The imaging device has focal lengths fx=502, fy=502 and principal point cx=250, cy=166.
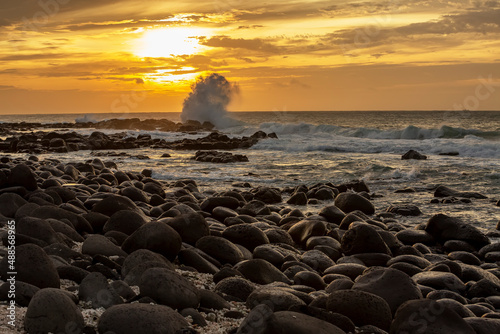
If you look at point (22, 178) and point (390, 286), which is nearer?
point (390, 286)

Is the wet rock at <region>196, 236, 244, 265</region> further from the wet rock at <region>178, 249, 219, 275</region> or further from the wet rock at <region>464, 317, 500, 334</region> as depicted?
the wet rock at <region>464, 317, 500, 334</region>

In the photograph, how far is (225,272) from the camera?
16.3 feet

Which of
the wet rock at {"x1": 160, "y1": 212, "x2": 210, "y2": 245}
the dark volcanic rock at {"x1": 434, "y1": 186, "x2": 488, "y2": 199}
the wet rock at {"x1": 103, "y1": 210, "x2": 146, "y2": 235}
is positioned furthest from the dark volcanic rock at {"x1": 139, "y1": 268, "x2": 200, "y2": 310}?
the dark volcanic rock at {"x1": 434, "y1": 186, "x2": 488, "y2": 199}

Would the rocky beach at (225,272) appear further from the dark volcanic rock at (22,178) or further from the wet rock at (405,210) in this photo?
the wet rock at (405,210)

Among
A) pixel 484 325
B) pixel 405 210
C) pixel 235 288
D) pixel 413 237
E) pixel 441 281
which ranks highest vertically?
pixel 235 288

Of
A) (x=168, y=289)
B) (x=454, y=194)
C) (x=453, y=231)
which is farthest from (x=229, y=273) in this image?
(x=454, y=194)

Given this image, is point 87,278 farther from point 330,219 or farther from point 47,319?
point 330,219

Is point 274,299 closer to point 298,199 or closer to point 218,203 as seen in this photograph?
point 218,203

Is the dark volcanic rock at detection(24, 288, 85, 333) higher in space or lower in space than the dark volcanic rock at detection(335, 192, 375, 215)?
higher

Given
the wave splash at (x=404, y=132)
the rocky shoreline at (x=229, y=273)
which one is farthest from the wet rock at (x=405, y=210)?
the wave splash at (x=404, y=132)

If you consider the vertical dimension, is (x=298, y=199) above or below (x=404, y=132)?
above

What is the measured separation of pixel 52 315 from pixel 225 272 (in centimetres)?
201

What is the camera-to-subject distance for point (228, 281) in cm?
463

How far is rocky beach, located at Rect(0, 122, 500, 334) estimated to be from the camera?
3.46 meters
